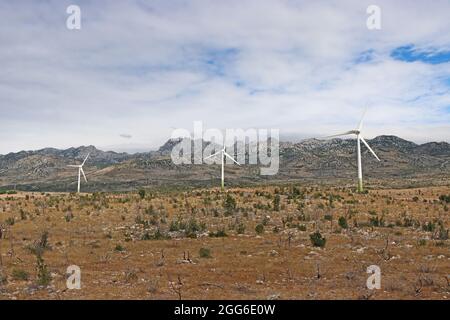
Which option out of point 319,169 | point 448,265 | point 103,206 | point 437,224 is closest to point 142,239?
point 103,206

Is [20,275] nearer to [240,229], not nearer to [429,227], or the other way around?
[240,229]

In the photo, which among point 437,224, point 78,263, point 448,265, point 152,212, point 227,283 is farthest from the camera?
point 152,212

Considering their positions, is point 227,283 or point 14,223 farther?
point 14,223

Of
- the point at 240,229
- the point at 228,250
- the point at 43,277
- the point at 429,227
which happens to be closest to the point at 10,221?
the point at 240,229

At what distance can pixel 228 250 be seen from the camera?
20.6 metres

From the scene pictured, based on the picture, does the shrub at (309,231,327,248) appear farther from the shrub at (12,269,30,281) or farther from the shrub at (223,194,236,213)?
the shrub at (12,269,30,281)

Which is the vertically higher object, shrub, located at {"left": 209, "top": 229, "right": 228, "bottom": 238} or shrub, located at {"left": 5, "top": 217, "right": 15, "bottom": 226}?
shrub, located at {"left": 5, "top": 217, "right": 15, "bottom": 226}

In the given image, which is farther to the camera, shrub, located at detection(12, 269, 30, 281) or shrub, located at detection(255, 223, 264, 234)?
shrub, located at detection(255, 223, 264, 234)

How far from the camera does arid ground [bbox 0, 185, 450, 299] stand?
14.3m

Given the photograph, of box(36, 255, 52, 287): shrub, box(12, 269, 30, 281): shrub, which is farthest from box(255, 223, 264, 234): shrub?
box(12, 269, 30, 281): shrub
